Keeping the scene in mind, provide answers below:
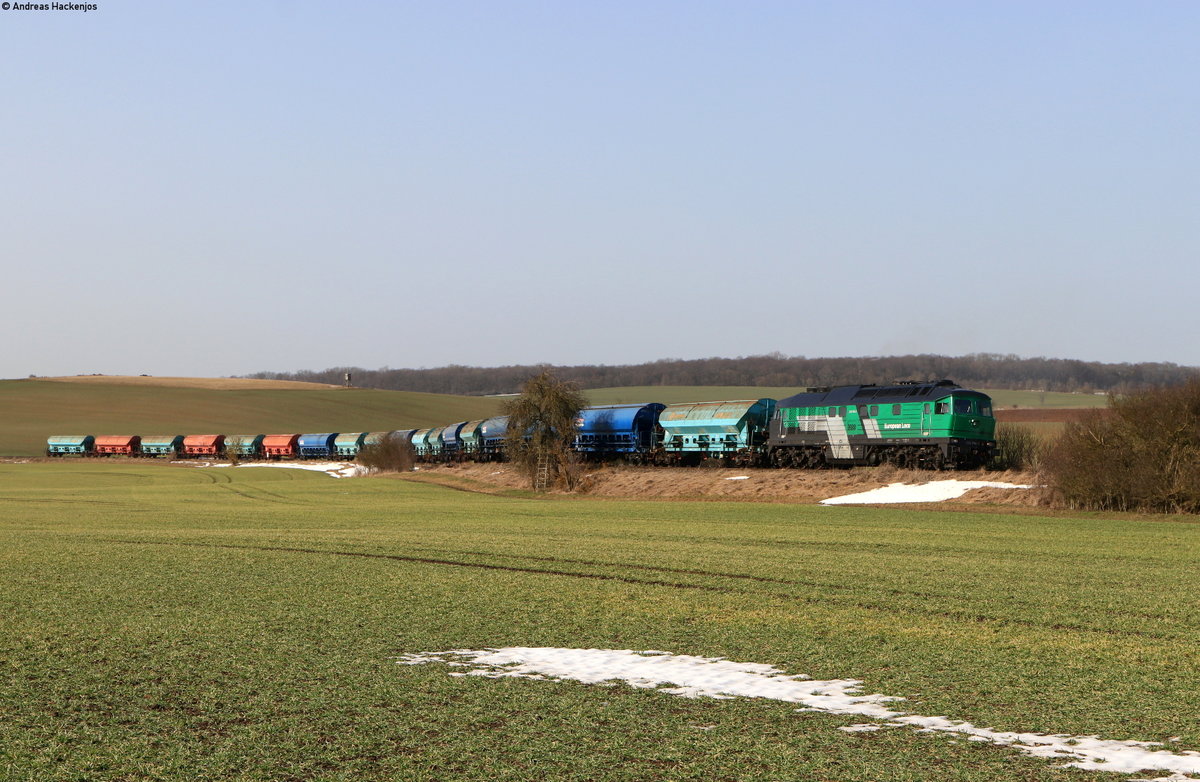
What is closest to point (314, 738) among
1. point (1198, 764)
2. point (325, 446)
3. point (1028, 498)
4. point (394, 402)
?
point (1198, 764)

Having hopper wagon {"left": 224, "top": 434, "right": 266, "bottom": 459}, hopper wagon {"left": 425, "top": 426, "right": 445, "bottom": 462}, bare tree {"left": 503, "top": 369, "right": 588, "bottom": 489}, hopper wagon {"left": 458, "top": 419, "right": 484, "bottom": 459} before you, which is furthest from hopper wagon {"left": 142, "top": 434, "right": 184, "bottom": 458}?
bare tree {"left": 503, "top": 369, "right": 588, "bottom": 489}

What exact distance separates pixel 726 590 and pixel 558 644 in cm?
519

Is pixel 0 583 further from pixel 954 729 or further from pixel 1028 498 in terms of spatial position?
pixel 1028 498

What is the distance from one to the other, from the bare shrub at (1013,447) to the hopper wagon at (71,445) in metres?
91.4

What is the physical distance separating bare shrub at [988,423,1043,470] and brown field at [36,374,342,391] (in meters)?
137

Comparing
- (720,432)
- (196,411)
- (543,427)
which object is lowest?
(720,432)

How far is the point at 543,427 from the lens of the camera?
2338 inches

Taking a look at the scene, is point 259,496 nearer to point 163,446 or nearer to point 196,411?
point 163,446

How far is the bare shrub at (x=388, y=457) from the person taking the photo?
261 ft

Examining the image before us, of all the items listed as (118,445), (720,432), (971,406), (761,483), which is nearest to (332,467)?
(118,445)

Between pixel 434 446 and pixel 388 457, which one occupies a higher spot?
pixel 434 446

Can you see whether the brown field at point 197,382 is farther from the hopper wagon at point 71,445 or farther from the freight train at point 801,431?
the freight train at point 801,431

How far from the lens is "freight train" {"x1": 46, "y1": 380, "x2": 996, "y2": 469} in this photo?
48.5 meters

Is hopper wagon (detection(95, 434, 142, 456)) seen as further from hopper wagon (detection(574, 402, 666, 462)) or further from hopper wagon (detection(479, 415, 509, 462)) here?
hopper wagon (detection(574, 402, 666, 462))
